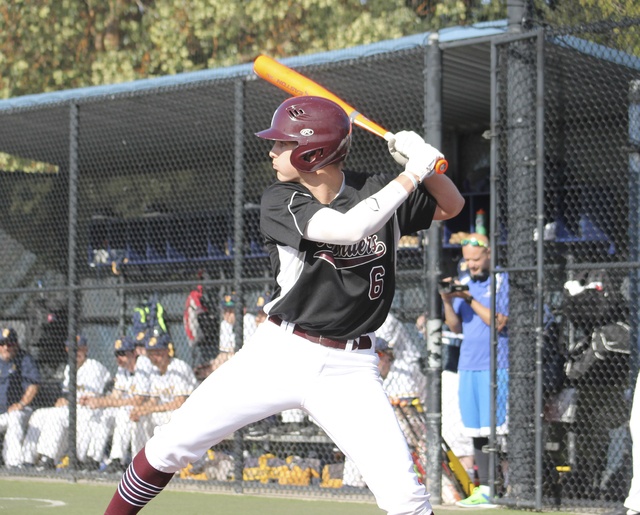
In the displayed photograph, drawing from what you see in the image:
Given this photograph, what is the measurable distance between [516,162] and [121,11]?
12.5 metres

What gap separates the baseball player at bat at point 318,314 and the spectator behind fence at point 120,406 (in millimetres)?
5321

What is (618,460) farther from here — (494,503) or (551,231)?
(551,231)

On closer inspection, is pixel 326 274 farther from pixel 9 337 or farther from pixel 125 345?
pixel 9 337

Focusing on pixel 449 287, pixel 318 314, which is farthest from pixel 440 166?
pixel 449 287

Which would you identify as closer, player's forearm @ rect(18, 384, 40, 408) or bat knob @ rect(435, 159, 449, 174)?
bat knob @ rect(435, 159, 449, 174)

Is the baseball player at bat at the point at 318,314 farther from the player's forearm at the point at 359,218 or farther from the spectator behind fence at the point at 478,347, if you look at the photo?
the spectator behind fence at the point at 478,347

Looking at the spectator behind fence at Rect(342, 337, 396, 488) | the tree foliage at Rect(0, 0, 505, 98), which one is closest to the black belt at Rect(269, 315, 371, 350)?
the spectator behind fence at Rect(342, 337, 396, 488)

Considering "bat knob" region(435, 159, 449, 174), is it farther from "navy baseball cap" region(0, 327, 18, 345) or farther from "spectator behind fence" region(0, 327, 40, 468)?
"navy baseball cap" region(0, 327, 18, 345)

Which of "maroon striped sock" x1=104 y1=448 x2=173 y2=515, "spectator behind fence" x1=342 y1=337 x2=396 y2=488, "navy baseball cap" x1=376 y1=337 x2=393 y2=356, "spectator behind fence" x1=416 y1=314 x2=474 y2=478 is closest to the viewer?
"maroon striped sock" x1=104 y1=448 x2=173 y2=515

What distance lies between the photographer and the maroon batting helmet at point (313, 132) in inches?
154

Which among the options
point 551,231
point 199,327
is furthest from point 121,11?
point 551,231

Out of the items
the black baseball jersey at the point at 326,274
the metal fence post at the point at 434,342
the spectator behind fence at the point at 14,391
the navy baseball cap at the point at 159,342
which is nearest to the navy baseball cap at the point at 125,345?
the navy baseball cap at the point at 159,342

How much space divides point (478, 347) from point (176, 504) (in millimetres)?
2327

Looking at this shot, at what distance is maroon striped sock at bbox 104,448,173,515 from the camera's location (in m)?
4.00
